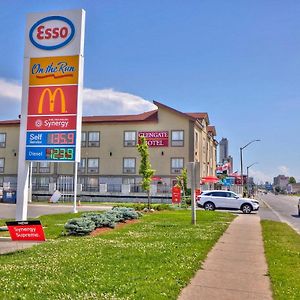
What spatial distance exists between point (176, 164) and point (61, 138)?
38238mm

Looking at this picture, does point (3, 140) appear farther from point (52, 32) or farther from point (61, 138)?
point (61, 138)

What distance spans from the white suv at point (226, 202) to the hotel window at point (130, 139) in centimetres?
2436

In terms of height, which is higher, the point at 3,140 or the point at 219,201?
the point at 3,140

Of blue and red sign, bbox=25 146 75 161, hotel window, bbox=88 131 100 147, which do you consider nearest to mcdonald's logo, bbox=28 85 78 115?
blue and red sign, bbox=25 146 75 161

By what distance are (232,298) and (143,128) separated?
166ft

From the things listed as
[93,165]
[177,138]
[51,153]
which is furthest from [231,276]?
[93,165]

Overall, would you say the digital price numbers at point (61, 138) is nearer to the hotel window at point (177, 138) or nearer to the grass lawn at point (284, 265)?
the grass lawn at point (284, 265)

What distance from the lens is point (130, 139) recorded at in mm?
57938

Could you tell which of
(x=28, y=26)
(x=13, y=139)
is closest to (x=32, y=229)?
(x=28, y=26)

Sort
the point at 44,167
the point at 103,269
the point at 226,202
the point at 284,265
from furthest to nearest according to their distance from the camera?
the point at 44,167, the point at 226,202, the point at 284,265, the point at 103,269

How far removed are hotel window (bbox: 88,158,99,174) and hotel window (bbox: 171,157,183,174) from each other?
10.3 metres

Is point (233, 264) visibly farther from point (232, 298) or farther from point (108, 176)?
point (108, 176)

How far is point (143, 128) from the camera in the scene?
188 ft

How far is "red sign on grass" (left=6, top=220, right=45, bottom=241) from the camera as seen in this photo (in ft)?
39.1
